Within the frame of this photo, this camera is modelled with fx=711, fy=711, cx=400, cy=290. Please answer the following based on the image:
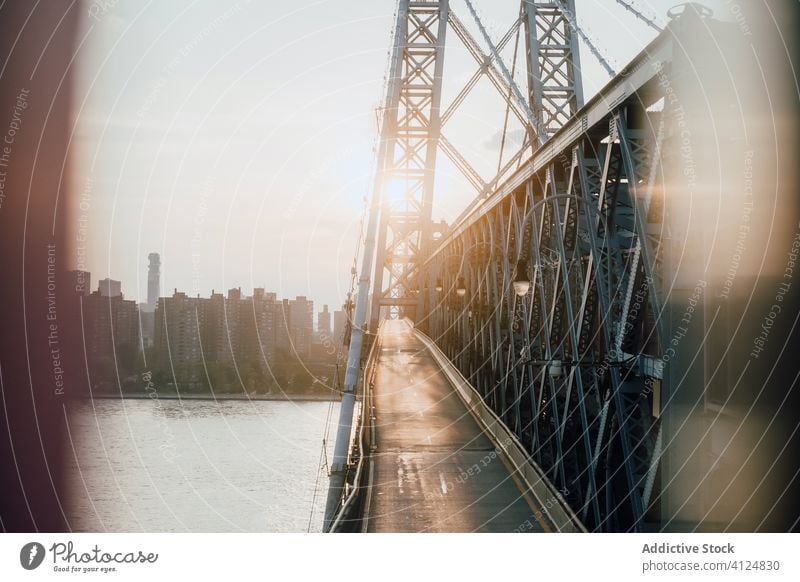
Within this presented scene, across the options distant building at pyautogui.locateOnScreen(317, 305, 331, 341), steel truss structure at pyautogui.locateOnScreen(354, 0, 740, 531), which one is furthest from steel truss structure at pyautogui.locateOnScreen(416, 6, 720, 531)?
distant building at pyautogui.locateOnScreen(317, 305, 331, 341)

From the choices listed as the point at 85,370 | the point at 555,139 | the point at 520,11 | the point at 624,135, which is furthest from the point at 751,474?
the point at 520,11

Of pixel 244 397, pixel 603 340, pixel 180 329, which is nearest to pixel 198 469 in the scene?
pixel 180 329

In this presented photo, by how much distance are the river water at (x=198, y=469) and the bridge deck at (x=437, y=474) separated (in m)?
15.0

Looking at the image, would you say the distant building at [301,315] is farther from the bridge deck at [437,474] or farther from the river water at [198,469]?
the bridge deck at [437,474]

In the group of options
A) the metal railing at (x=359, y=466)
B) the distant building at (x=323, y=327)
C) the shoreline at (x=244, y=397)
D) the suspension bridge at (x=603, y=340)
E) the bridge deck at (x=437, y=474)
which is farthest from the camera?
the shoreline at (x=244, y=397)

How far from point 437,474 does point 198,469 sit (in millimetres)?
52711

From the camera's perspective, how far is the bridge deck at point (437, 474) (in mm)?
10164

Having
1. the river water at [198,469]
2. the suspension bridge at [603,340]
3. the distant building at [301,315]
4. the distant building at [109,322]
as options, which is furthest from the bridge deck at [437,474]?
the distant building at [301,315]

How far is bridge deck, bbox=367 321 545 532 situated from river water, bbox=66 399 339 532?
15.0 meters

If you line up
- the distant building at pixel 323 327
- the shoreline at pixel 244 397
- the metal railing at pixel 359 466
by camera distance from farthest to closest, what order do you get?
the shoreline at pixel 244 397, the distant building at pixel 323 327, the metal railing at pixel 359 466

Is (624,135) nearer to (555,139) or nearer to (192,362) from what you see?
(555,139)

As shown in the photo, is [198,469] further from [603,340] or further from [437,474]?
[603,340]

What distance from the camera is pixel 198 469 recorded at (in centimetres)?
6103

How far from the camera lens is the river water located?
4684cm
